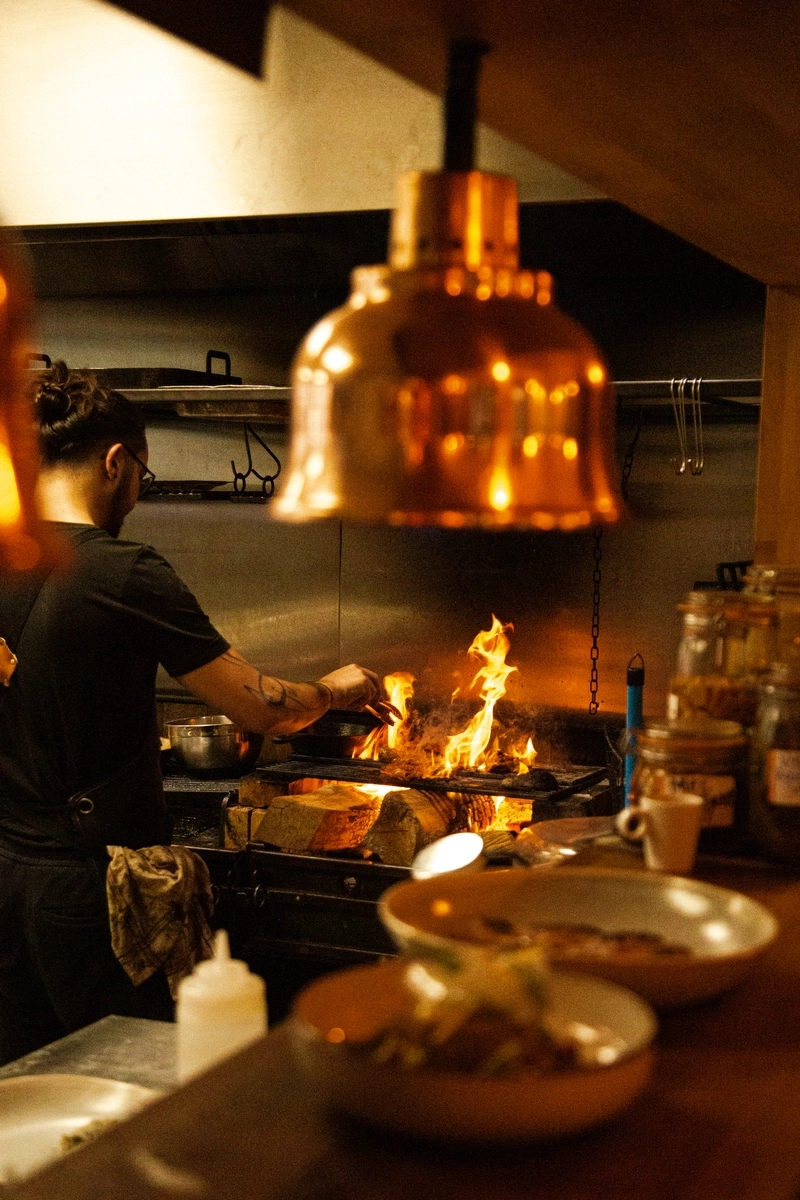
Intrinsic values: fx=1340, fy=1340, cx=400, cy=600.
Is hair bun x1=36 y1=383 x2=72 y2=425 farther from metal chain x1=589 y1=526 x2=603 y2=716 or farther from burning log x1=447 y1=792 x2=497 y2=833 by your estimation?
metal chain x1=589 y1=526 x2=603 y2=716

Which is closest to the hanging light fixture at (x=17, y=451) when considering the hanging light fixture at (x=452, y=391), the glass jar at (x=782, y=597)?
the hanging light fixture at (x=452, y=391)

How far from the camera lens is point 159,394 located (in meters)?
3.91

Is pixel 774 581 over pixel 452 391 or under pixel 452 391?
under

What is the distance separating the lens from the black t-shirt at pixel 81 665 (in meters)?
2.82

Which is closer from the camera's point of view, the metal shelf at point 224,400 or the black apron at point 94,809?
the black apron at point 94,809

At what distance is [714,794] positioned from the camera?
173cm

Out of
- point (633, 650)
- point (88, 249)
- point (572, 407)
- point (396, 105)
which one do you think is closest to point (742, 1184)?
point (572, 407)

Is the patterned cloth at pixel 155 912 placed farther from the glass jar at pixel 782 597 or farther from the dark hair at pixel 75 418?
the glass jar at pixel 782 597

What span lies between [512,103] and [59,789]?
1.85 metres

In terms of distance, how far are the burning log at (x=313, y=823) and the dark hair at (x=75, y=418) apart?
1062mm

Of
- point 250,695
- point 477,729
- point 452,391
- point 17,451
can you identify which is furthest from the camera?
point 477,729

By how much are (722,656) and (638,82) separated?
85 cm

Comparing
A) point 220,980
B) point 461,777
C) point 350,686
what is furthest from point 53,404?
point 220,980

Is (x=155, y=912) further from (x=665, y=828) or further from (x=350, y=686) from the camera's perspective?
(x=665, y=828)
